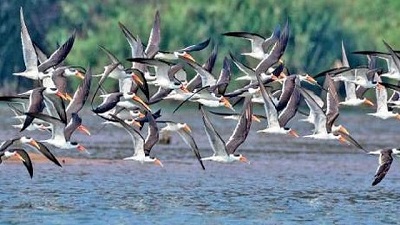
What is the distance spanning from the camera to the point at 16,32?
7625cm

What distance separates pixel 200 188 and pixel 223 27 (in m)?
42.1

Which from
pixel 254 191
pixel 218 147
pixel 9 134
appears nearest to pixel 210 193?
pixel 254 191

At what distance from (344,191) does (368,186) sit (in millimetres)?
1373

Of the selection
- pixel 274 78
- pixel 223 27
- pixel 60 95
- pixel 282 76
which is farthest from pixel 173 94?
pixel 223 27

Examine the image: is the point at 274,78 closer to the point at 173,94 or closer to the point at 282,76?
the point at 282,76

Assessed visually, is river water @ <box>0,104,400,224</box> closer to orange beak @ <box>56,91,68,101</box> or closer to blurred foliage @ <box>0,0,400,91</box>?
orange beak @ <box>56,91,68,101</box>

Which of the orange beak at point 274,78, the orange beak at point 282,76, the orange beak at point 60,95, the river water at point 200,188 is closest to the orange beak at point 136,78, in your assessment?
the orange beak at point 60,95

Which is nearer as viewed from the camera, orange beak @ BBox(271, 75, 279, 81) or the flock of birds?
the flock of birds

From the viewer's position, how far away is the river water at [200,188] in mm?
29875

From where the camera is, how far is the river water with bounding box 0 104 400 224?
29.9m

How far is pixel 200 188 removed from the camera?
35406mm

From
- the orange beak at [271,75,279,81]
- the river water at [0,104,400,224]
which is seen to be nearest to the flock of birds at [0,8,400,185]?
the orange beak at [271,75,279,81]

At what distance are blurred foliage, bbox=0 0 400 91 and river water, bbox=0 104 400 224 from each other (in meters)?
24.1

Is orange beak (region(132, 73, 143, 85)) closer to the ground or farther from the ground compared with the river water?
farther from the ground
